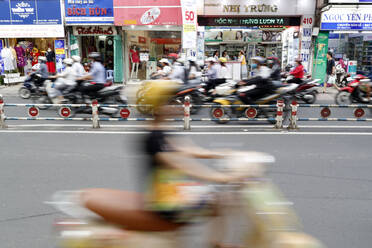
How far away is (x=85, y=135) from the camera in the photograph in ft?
28.2

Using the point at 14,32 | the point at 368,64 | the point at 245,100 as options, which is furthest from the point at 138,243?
the point at 368,64

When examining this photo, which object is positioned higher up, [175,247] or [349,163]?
[175,247]

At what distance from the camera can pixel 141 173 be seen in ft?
10.3

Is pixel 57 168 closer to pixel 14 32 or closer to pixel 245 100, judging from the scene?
pixel 245 100

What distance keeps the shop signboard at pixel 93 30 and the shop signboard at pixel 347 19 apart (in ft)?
36.5

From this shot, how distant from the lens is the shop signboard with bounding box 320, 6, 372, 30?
17.8 m

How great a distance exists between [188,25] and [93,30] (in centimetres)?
606

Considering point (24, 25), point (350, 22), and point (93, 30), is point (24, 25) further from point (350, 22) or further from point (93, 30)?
point (350, 22)

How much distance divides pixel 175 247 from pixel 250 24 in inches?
709

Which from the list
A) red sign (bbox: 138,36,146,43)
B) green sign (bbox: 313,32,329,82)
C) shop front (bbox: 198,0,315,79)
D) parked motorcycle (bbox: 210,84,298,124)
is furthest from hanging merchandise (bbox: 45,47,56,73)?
green sign (bbox: 313,32,329,82)

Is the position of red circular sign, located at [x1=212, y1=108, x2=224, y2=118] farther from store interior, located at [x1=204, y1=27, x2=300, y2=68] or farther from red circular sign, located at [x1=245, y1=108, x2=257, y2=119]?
store interior, located at [x1=204, y1=27, x2=300, y2=68]

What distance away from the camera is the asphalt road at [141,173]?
395 centimetres

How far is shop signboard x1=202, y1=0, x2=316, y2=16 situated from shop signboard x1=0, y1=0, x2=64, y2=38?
788 cm

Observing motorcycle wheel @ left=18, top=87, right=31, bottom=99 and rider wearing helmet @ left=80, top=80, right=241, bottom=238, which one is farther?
motorcycle wheel @ left=18, top=87, right=31, bottom=99
